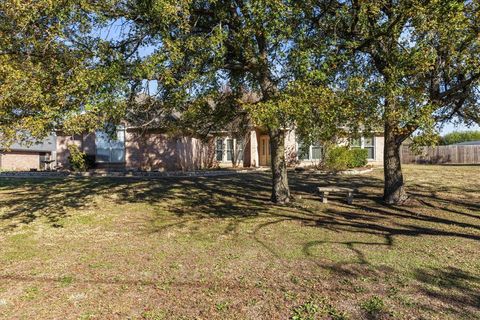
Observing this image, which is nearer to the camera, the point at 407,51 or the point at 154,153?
the point at 407,51

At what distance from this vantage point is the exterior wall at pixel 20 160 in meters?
38.4

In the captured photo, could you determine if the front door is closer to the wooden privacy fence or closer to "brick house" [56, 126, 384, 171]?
"brick house" [56, 126, 384, 171]

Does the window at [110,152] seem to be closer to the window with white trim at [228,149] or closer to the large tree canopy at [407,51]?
the window with white trim at [228,149]

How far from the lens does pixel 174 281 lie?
232 inches

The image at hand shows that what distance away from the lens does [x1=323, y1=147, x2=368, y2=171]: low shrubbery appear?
21.3m

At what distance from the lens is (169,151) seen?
2309cm

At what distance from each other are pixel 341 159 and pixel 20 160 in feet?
109

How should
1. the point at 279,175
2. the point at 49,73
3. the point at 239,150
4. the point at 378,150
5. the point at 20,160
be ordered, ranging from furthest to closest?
the point at 20,160
the point at 378,150
the point at 239,150
the point at 279,175
the point at 49,73

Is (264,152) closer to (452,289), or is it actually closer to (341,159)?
(341,159)

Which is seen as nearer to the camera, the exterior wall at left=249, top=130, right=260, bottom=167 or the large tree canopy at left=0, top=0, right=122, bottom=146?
the large tree canopy at left=0, top=0, right=122, bottom=146

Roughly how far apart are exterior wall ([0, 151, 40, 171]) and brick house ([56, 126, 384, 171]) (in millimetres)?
17274

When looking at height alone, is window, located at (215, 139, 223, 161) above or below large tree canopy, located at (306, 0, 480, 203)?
below

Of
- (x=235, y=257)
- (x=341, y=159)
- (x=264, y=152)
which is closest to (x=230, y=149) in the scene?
(x=264, y=152)

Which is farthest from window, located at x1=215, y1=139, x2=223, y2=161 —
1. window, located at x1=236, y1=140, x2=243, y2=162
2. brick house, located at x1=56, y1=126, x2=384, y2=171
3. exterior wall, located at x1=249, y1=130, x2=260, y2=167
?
exterior wall, located at x1=249, y1=130, x2=260, y2=167
